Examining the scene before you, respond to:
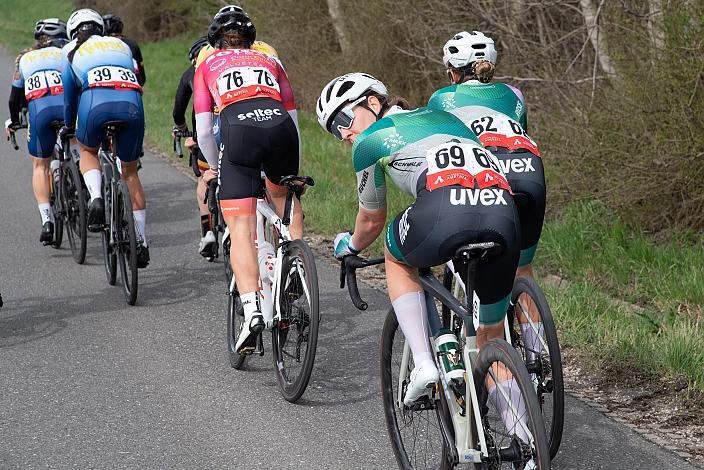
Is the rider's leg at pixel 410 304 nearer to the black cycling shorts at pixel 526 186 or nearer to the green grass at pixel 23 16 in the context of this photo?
the black cycling shorts at pixel 526 186

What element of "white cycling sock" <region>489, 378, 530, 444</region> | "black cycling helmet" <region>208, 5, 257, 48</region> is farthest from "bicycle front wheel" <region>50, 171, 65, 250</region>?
"white cycling sock" <region>489, 378, 530, 444</region>

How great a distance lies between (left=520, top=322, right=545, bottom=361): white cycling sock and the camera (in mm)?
5086

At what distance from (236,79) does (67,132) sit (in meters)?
3.23

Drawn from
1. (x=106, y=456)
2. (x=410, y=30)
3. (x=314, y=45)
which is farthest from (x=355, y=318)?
(x=314, y=45)

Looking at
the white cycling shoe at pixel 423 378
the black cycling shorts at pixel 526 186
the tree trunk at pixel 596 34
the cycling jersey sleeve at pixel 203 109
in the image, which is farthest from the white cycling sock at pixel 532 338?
the tree trunk at pixel 596 34

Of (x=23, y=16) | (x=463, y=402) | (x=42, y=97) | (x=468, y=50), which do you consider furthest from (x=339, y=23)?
(x=23, y=16)

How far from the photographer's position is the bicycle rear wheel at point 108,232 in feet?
29.0

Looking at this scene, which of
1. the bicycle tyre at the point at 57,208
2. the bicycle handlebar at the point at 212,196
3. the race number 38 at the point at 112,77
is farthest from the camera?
the bicycle tyre at the point at 57,208

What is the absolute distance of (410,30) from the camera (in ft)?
46.8

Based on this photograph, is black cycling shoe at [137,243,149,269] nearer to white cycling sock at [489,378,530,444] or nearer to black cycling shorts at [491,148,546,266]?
black cycling shorts at [491,148,546,266]

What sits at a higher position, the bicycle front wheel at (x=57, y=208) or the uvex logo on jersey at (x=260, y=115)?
the uvex logo on jersey at (x=260, y=115)

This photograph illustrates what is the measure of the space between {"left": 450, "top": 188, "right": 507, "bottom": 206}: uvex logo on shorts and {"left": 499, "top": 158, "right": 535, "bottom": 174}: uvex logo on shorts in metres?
1.03

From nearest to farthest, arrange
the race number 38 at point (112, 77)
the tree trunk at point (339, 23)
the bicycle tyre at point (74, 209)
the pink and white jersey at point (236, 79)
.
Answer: the pink and white jersey at point (236, 79)
the race number 38 at point (112, 77)
the bicycle tyre at point (74, 209)
the tree trunk at point (339, 23)

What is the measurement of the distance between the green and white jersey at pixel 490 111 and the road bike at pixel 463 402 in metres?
1.02
